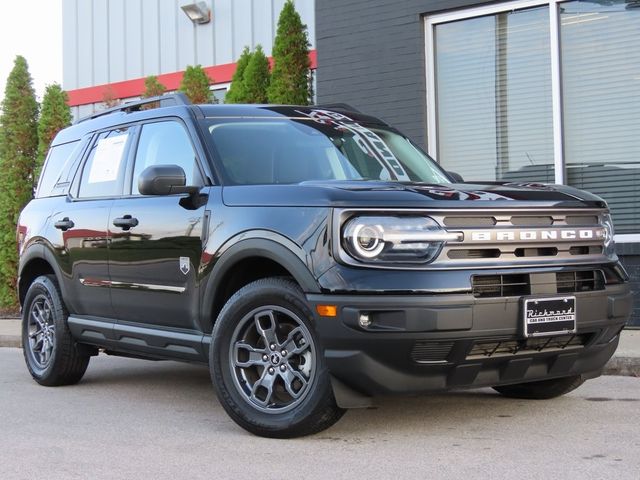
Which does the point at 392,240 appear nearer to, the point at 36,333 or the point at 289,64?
the point at 36,333

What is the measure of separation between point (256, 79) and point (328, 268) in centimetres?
868

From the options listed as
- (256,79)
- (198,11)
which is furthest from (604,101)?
(198,11)

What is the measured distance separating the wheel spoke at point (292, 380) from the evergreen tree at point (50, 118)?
9.90 m

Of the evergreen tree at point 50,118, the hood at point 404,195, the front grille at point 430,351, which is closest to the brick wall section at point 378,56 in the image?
the evergreen tree at point 50,118

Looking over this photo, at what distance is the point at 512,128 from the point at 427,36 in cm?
148

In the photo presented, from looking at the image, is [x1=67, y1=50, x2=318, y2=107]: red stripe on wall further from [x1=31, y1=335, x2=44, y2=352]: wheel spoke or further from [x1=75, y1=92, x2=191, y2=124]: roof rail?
[x1=31, y1=335, x2=44, y2=352]: wheel spoke

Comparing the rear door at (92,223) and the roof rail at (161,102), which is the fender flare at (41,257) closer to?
the rear door at (92,223)

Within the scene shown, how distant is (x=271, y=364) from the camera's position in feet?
16.3

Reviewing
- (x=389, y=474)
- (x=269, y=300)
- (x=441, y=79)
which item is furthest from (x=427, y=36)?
Result: (x=389, y=474)

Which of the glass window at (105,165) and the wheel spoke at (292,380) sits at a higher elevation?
the glass window at (105,165)

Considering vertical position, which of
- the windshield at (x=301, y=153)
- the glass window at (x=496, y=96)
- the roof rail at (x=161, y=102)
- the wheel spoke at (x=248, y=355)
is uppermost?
the glass window at (x=496, y=96)

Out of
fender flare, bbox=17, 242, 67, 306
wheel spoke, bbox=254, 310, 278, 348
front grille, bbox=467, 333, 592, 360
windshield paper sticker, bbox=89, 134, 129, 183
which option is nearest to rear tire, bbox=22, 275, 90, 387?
fender flare, bbox=17, 242, 67, 306

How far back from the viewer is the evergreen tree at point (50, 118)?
1387 centimetres

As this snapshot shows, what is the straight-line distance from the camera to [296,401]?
481cm
